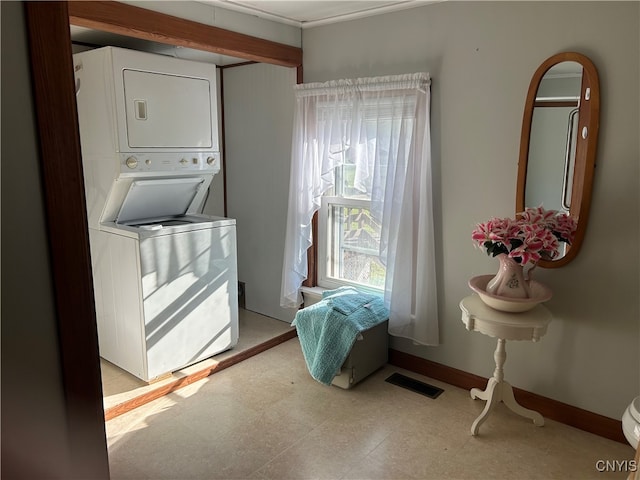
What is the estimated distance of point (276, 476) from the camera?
6.97ft

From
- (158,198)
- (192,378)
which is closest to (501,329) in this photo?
(192,378)

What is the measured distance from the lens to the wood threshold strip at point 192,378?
8.58 feet

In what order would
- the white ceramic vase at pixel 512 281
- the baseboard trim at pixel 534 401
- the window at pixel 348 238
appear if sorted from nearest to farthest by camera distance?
the white ceramic vase at pixel 512 281 → the baseboard trim at pixel 534 401 → the window at pixel 348 238

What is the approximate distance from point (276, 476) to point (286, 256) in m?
1.62

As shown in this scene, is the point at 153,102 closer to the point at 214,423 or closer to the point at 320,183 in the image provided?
the point at 320,183

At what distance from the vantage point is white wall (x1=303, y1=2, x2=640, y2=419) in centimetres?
219

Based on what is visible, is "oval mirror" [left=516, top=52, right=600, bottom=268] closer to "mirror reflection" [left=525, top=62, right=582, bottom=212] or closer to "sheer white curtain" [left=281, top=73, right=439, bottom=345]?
"mirror reflection" [left=525, top=62, right=582, bottom=212]

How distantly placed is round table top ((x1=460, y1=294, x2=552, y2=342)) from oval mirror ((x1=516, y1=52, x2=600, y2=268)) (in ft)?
1.12

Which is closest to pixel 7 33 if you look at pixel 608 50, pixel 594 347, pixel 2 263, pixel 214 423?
pixel 2 263

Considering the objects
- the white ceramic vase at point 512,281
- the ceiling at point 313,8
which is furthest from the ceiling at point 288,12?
the white ceramic vase at point 512,281

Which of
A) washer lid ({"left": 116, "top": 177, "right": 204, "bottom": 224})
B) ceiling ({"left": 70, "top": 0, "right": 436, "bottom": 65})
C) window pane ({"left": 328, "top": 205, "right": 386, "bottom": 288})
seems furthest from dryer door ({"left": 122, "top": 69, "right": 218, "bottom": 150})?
window pane ({"left": 328, "top": 205, "right": 386, "bottom": 288})

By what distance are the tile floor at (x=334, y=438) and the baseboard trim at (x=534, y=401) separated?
0.04m

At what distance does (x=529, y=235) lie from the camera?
2166 mm

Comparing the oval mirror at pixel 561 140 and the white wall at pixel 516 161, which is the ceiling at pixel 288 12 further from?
the oval mirror at pixel 561 140
